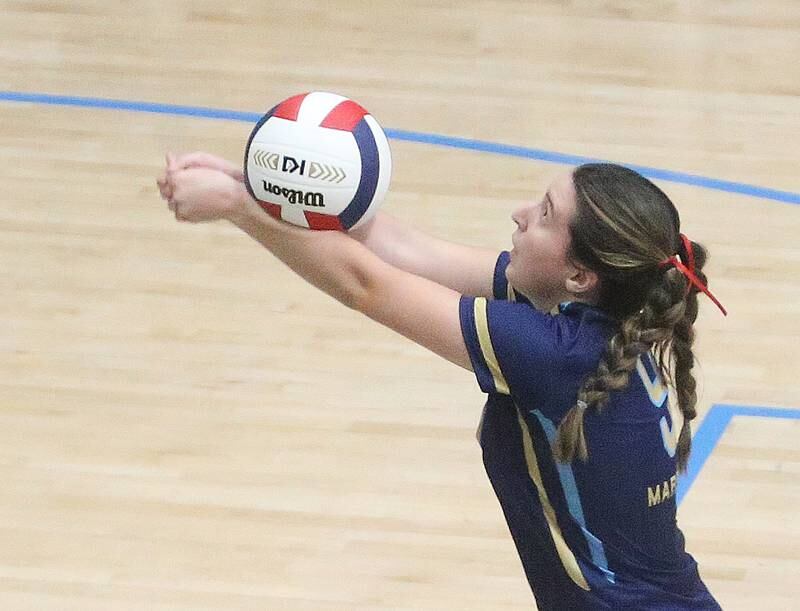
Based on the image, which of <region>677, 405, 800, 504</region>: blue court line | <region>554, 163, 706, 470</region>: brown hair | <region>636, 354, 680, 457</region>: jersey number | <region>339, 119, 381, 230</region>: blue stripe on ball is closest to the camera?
<region>554, 163, 706, 470</region>: brown hair

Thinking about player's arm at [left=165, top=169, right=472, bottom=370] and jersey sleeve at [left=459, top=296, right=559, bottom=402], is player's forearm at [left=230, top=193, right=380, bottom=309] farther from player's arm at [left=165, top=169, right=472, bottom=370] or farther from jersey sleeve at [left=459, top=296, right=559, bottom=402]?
jersey sleeve at [left=459, top=296, right=559, bottom=402]

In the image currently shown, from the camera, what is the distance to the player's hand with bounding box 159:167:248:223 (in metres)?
2.60

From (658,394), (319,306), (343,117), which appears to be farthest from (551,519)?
(319,306)

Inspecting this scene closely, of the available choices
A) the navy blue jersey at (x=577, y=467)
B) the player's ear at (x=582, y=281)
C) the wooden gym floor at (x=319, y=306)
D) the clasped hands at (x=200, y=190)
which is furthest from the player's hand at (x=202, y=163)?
the wooden gym floor at (x=319, y=306)

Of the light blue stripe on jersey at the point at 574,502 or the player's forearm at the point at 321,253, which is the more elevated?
the player's forearm at the point at 321,253

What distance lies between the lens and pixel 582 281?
2.55 m

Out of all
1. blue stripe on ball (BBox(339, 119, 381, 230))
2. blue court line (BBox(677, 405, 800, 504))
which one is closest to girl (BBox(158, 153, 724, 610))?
blue stripe on ball (BBox(339, 119, 381, 230))

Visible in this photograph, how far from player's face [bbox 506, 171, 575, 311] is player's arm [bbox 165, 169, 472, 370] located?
0.14m

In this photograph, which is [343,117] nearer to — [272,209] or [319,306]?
[272,209]

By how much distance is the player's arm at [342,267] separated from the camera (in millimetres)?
2533

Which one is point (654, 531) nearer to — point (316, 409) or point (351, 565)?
point (351, 565)

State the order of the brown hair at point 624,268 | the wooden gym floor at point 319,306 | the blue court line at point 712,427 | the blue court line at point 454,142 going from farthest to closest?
the blue court line at point 454,142, the blue court line at point 712,427, the wooden gym floor at point 319,306, the brown hair at point 624,268

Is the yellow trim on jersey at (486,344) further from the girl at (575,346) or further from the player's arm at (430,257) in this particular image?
the player's arm at (430,257)

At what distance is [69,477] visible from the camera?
14.2 ft
